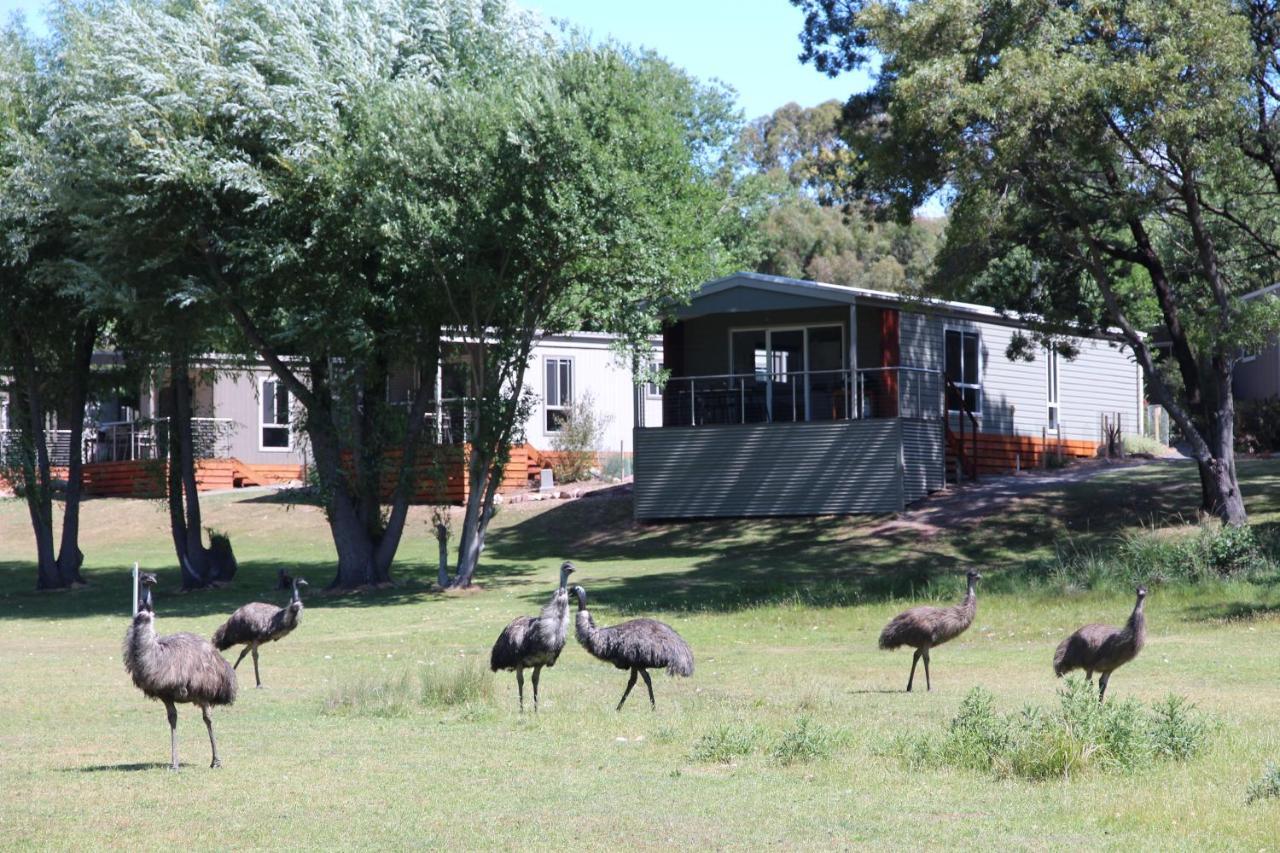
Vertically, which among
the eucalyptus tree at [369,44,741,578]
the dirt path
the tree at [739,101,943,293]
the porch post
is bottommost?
the dirt path

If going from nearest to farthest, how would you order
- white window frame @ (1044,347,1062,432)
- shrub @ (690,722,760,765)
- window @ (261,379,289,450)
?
1. shrub @ (690,722,760,765)
2. white window frame @ (1044,347,1062,432)
3. window @ (261,379,289,450)

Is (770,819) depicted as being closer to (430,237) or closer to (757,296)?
(430,237)

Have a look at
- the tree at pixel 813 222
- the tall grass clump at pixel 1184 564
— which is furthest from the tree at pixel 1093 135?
the tree at pixel 813 222

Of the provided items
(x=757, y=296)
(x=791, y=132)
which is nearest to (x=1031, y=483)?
Result: (x=757, y=296)

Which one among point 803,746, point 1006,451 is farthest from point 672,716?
point 1006,451

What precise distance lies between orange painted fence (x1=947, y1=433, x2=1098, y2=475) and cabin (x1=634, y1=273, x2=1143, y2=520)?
5 centimetres

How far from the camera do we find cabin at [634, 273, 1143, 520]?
3512 centimetres

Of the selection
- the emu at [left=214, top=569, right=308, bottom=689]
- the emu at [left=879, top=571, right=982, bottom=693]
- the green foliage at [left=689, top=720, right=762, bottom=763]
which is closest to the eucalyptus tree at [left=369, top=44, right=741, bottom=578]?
the emu at [left=214, top=569, right=308, bottom=689]

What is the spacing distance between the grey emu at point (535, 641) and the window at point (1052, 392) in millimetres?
29217

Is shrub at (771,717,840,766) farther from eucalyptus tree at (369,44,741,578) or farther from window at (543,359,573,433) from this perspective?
window at (543,359,573,433)

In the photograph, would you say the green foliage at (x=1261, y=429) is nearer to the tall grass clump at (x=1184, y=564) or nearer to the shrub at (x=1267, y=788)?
the tall grass clump at (x=1184, y=564)

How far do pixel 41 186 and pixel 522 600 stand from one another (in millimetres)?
11955

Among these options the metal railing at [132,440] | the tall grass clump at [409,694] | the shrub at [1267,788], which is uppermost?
the metal railing at [132,440]

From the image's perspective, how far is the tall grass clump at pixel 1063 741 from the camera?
1028 centimetres
